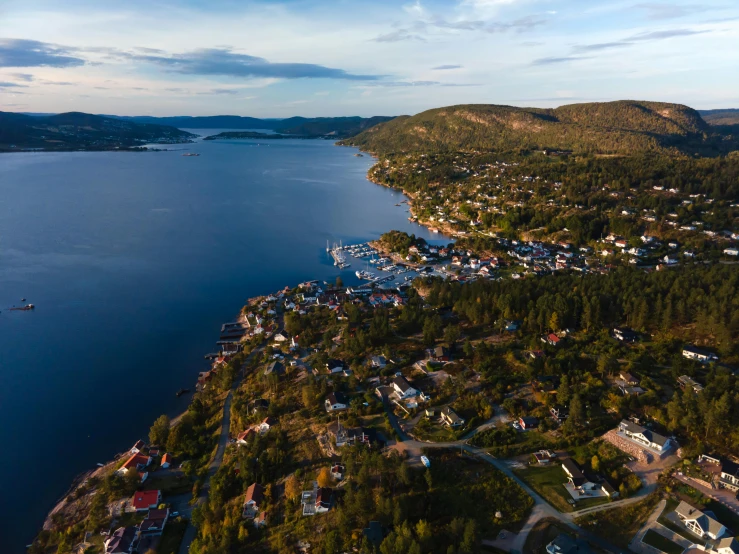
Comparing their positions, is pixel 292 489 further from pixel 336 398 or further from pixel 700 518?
pixel 700 518

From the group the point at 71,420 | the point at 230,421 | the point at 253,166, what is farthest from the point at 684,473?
the point at 253,166

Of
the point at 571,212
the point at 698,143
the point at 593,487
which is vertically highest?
the point at 698,143

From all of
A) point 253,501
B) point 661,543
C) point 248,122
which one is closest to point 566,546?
point 661,543

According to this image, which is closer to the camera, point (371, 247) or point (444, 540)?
point (444, 540)

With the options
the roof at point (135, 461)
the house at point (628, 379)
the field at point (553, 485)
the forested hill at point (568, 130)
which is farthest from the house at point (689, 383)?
the forested hill at point (568, 130)

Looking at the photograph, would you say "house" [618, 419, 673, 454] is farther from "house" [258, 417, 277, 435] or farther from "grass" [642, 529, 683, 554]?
"house" [258, 417, 277, 435]

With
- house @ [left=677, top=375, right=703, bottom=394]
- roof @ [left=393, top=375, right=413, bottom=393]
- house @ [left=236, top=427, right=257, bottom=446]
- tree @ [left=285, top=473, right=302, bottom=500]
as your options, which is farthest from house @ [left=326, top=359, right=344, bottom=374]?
house @ [left=677, top=375, right=703, bottom=394]

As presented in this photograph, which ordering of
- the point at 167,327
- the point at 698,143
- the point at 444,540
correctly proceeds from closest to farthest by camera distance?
the point at 444,540 < the point at 167,327 < the point at 698,143

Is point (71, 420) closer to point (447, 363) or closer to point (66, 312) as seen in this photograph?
point (66, 312)
